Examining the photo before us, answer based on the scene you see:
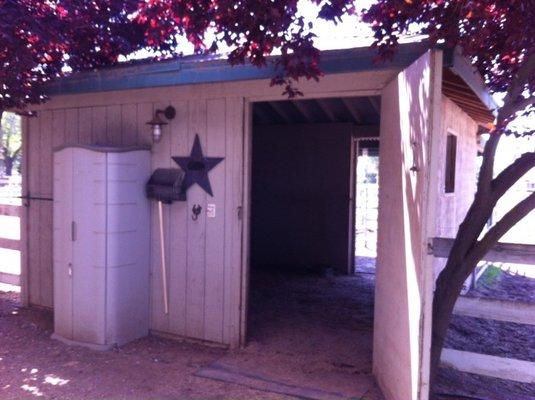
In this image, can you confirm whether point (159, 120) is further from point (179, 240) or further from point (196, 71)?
point (179, 240)

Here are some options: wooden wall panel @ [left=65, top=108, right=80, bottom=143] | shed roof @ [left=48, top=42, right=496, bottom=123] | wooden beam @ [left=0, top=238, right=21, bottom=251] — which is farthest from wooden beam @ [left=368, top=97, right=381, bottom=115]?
wooden beam @ [left=0, top=238, right=21, bottom=251]

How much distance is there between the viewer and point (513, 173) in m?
3.83

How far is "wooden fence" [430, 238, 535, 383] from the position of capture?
11.6 ft

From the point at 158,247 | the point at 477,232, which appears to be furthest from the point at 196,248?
the point at 477,232

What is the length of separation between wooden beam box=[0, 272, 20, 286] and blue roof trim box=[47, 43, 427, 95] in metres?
2.73

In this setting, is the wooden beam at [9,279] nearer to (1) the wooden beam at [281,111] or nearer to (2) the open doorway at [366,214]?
(1) the wooden beam at [281,111]

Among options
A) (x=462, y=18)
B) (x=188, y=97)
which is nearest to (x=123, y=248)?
(x=188, y=97)

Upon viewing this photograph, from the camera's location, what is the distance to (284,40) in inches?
146

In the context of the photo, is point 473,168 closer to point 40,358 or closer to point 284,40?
point 284,40

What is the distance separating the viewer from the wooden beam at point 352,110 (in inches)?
310

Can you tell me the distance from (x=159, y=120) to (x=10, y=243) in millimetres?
3060

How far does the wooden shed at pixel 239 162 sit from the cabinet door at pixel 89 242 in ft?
1.97

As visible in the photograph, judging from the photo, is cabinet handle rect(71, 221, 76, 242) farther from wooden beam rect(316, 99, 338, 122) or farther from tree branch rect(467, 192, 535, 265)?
wooden beam rect(316, 99, 338, 122)

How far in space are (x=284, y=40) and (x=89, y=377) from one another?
3092 mm
